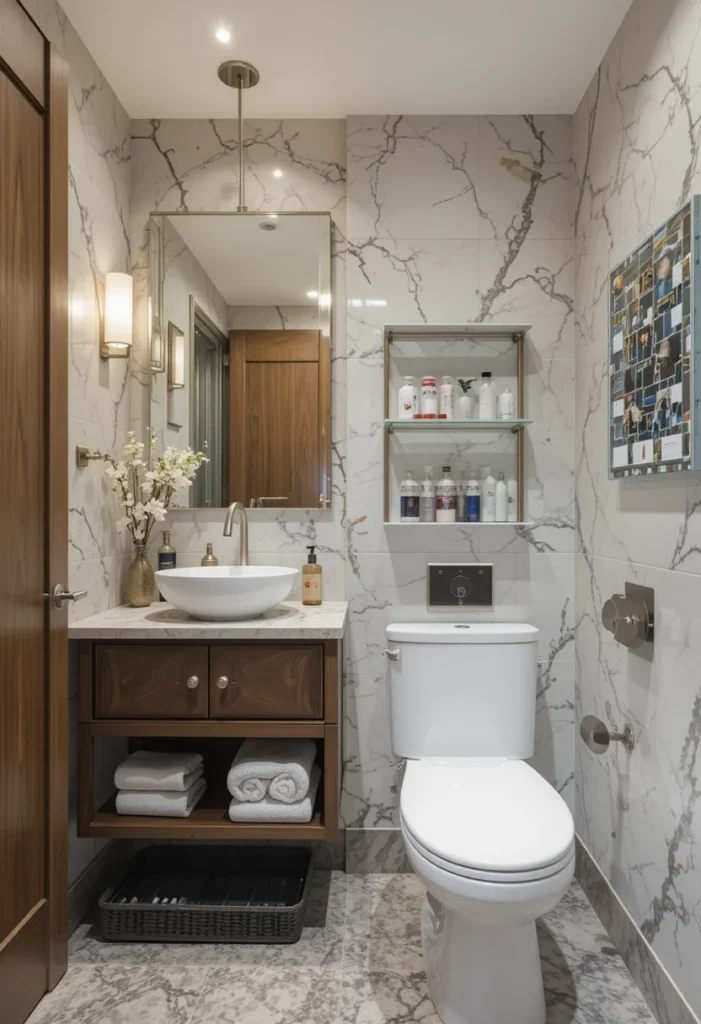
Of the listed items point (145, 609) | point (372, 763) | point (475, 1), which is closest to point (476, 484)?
point (372, 763)

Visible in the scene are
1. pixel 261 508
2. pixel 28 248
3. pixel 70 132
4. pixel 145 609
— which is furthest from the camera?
pixel 261 508

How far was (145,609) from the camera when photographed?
6.81ft

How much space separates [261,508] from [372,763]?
0.91 meters

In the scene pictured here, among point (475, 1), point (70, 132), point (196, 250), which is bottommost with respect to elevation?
point (196, 250)

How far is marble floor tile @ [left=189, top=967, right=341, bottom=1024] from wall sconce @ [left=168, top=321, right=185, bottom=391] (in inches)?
66.5

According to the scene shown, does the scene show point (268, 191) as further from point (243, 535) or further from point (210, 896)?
point (210, 896)

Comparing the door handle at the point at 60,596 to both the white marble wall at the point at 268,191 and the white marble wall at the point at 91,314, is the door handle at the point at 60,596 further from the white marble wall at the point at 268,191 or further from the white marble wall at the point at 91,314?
the white marble wall at the point at 268,191

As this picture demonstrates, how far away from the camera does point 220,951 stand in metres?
1.77

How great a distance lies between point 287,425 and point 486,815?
1302mm

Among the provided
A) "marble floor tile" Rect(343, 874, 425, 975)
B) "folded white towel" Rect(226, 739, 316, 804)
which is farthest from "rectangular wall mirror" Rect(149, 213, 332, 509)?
"marble floor tile" Rect(343, 874, 425, 975)

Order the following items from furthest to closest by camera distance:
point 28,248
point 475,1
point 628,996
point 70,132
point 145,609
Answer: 1. point 145,609
2. point 70,132
3. point 475,1
4. point 628,996
5. point 28,248

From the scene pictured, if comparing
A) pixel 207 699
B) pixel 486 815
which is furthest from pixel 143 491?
pixel 486 815

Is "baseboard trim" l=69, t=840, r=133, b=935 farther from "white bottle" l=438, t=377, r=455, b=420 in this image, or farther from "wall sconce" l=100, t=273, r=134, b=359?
"white bottle" l=438, t=377, r=455, b=420

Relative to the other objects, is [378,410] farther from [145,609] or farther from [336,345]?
[145,609]
